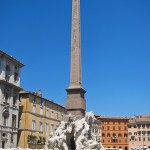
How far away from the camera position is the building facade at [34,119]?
132 feet

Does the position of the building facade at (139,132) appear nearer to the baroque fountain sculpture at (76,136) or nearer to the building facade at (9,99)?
the building facade at (9,99)

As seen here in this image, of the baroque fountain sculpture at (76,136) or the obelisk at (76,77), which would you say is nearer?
the baroque fountain sculpture at (76,136)

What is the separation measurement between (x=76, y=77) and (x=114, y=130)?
55.7 metres

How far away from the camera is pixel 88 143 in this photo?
21203mm

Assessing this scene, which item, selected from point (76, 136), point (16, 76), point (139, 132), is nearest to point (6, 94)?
A: point (16, 76)

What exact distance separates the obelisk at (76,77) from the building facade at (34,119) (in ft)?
61.6

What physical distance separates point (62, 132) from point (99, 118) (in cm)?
5395

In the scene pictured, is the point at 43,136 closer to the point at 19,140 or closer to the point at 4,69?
the point at 19,140

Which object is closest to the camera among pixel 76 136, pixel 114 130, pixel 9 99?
pixel 76 136

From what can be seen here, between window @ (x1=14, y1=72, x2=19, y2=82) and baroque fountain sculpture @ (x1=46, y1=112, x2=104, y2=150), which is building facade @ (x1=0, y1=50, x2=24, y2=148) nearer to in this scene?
window @ (x1=14, y1=72, x2=19, y2=82)

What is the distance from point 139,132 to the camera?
69188 millimetres

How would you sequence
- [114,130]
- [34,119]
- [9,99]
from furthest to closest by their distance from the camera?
[114,130] < [34,119] < [9,99]

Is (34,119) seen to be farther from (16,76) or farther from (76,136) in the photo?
(76,136)

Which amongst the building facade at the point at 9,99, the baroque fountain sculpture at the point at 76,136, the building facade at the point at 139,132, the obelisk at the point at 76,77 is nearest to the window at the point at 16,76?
the building facade at the point at 9,99
